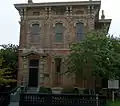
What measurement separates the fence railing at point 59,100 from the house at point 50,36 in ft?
36.5

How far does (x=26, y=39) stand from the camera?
32656mm

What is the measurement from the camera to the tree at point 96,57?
26.1m

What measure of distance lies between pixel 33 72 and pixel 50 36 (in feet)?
13.8

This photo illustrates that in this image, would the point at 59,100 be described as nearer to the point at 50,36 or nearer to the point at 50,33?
the point at 50,36

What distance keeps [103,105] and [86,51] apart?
7797 millimetres

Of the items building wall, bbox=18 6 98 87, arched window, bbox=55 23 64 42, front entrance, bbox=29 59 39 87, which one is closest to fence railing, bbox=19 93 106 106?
building wall, bbox=18 6 98 87

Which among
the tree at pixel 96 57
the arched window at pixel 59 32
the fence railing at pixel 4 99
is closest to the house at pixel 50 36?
the arched window at pixel 59 32

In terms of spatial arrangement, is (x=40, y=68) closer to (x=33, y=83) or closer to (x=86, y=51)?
(x=33, y=83)

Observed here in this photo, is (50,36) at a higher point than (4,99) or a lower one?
higher

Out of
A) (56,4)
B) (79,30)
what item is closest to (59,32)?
(79,30)

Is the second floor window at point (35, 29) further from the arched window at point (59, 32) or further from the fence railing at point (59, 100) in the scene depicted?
the fence railing at point (59, 100)

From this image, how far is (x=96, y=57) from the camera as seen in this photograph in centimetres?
2575

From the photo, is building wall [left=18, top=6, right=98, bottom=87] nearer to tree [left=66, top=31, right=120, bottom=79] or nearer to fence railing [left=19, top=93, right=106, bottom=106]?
tree [left=66, top=31, right=120, bottom=79]

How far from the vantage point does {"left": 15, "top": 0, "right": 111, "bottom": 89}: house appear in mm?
31391
